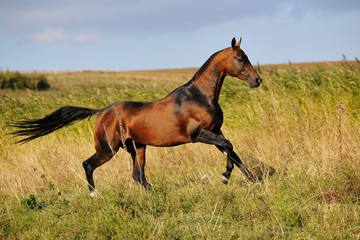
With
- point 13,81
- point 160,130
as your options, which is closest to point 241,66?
point 160,130

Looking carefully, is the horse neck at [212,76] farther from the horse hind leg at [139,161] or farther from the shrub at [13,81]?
the shrub at [13,81]

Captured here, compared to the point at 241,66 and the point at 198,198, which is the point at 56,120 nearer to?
the point at 198,198

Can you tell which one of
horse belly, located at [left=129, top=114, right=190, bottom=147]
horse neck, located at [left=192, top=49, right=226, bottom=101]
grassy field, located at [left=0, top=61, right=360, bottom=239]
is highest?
horse neck, located at [left=192, top=49, right=226, bottom=101]

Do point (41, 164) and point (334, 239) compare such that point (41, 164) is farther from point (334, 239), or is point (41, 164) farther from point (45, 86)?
point (45, 86)

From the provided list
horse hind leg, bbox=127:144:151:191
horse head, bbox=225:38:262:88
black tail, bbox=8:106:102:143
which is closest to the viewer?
horse head, bbox=225:38:262:88

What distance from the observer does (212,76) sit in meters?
4.94

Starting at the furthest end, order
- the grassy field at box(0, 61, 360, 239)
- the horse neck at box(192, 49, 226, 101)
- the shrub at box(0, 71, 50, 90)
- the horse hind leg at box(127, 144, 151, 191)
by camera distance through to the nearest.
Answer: the shrub at box(0, 71, 50, 90) < the horse hind leg at box(127, 144, 151, 191) < the horse neck at box(192, 49, 226, 101) < the grassy field at box(0, 61, 360, 239)

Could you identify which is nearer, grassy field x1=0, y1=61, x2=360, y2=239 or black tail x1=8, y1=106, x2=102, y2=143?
grassy field x1=0, y1=61, x2=360, y2=239

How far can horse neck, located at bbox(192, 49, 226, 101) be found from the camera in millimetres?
4902

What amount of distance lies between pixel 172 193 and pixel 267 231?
142 cm

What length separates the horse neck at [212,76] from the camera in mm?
4902

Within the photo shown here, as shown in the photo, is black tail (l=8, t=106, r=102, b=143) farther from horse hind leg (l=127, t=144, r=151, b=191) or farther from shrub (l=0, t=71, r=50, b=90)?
shrub (l=0, t=71, r=50, b=90)

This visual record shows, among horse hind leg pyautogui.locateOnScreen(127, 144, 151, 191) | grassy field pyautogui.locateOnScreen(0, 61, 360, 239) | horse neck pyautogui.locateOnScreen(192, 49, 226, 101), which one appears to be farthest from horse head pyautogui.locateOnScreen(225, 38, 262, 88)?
horse hind leg pyautogui.locateOnScreen(127, 144, 151, 191)

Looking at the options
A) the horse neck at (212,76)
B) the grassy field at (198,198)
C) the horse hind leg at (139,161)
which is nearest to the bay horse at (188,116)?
the horse neck at (212,76)
